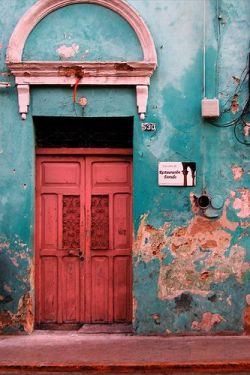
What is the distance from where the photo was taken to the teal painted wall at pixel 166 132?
28.4ft

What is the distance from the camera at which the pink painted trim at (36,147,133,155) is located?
8938 mm

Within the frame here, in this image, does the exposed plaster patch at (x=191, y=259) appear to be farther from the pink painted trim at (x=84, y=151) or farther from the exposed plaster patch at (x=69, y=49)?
the exposed plaster patch at (x=69, y=49)

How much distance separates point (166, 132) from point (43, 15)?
227 centimetres

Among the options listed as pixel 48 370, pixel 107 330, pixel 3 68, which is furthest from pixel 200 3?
pixel 48 370

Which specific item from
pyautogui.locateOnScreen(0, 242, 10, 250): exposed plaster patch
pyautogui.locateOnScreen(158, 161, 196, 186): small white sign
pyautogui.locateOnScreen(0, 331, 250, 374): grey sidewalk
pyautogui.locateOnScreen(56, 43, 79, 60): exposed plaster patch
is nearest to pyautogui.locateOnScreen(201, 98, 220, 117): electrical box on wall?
pyautogui.locateOnScreen(158, 161, 196, 186): small white sign

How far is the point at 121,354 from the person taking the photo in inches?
302

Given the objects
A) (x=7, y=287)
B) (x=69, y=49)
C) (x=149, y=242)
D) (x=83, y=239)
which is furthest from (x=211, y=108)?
(x=7, y=287)

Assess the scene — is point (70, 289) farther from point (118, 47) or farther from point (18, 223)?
point (118, 47)

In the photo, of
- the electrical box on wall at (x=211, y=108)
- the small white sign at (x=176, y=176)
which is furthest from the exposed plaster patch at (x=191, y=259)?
the electrical box on wall at (x=211, y=108)

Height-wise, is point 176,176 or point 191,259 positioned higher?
point 176,176

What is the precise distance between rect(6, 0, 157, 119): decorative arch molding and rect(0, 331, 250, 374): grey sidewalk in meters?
2.93

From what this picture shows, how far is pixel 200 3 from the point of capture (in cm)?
871

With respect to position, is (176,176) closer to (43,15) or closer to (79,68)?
(79,68)

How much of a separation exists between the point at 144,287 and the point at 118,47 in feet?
10.5
